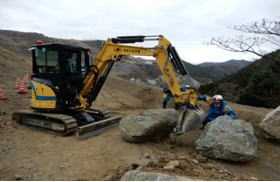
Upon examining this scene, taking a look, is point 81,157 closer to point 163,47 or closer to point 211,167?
point 211,167

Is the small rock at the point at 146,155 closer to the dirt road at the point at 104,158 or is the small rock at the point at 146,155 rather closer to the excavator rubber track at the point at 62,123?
the dirt road at the point at 104,158

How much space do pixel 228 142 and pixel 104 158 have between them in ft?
8.87

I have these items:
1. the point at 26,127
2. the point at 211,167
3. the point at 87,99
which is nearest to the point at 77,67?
the point at 87,99

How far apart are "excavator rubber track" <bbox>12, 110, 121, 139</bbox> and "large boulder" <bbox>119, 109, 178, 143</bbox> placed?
1127mm

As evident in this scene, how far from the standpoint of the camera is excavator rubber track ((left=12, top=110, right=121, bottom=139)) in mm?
7623

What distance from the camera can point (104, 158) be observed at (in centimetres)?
607

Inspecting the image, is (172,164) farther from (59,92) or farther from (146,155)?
(59,92)

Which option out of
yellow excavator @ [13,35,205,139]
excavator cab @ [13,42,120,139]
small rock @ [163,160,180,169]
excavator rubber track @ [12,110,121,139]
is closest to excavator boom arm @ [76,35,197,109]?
yellow excavator @ [13,35,205,139]

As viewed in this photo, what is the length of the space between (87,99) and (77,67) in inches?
40.5

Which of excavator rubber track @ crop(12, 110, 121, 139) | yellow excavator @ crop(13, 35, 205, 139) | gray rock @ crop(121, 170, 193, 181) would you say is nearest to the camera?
gray rock @ crop(121, 170, 193, 181)

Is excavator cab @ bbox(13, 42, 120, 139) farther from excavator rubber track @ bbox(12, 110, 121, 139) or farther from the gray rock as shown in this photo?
the gray rock

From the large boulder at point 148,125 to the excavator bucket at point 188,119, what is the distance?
129 millimetres

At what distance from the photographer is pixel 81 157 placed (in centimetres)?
614

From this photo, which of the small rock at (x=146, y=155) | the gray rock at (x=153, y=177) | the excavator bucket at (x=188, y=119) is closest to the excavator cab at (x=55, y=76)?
the small rock at (x=146, y=155)
